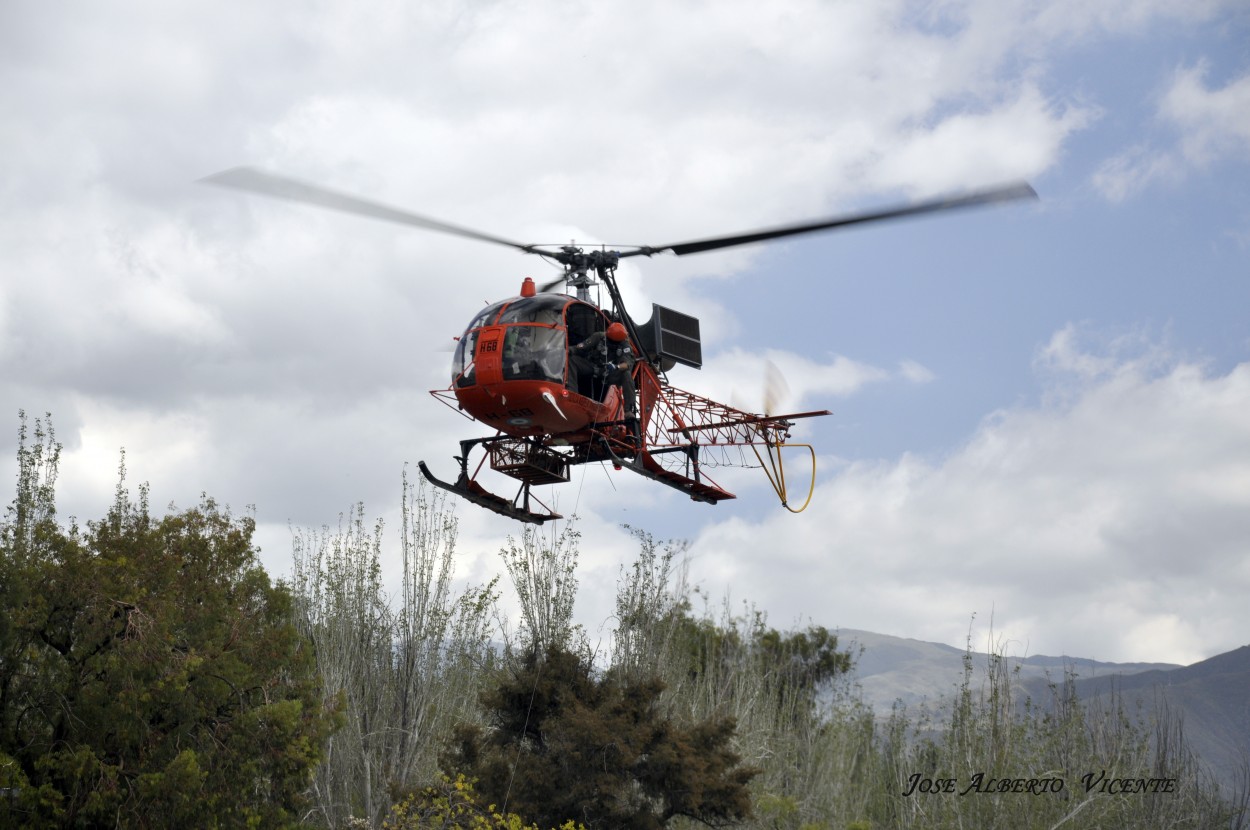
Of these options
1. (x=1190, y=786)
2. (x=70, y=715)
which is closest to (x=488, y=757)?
(x=70, y=715)

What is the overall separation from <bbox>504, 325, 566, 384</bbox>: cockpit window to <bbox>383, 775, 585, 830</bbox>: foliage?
4.52m

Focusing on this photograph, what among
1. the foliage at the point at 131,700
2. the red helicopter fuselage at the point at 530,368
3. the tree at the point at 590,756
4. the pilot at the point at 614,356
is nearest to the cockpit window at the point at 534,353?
the red helicopter fuselage at the point at 530,368

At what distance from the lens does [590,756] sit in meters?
13.7

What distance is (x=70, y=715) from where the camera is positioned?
12562mm

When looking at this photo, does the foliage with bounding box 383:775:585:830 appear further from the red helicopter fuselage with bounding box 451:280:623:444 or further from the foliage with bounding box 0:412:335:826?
the red helicopter fuselage with bounding box 451:280:623:444

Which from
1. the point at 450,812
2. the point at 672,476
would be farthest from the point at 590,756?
the point at 672,476

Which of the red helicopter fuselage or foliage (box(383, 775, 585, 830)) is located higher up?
the red helicopter fuselage

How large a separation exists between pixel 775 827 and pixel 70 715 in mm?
9291

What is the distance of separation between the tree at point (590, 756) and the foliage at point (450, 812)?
0.32 m

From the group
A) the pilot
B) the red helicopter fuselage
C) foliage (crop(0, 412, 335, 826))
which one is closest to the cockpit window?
the red helicopter fuselage

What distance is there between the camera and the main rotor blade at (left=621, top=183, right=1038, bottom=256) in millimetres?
12109

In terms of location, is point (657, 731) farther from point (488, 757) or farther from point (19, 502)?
point (19, 502)

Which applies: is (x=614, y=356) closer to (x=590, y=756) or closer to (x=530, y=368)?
(x=530, y=368)

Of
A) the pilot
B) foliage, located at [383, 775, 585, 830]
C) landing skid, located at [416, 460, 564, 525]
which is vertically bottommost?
foliage, located at [383, 775, 585, 830]
